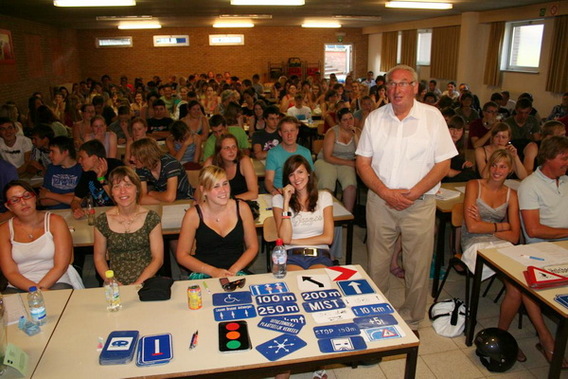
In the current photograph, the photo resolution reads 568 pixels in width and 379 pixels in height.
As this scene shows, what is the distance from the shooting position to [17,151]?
577cm

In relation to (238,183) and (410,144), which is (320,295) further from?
(238,183)

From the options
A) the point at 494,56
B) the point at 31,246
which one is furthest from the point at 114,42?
the point at 31,246

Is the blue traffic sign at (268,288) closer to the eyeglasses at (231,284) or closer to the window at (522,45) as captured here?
the eyeglasses at (231,284)

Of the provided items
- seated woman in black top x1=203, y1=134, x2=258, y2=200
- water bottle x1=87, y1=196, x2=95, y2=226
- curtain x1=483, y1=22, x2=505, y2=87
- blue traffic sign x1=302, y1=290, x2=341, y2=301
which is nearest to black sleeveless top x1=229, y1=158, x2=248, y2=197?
seated woman in black top x1=203, y1=134, x2=258, y2=200

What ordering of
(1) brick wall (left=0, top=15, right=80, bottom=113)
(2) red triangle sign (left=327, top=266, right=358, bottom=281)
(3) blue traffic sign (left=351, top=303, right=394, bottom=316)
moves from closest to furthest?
(3) blue traffic sign (left=351, top=303, right=394, bottom=316)
(2) red triangle sign (left=327, top=266, right=358, bottom=281)
(1) brick wall (left=0, top=15, right=80, bottom=113)

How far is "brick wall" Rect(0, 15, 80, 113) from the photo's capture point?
427 inches

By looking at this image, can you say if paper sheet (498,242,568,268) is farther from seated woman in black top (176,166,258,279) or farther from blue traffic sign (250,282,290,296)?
seated woman in black top (176,166,258,279)

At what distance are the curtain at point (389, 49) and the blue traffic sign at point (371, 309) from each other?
52.6 ft

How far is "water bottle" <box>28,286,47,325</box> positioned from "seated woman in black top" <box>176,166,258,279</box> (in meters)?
0.99

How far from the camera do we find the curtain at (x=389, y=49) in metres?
17.0

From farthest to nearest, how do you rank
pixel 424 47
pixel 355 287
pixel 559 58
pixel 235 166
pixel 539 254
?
pixel 424 47 < pixel 559 58 < pixel 235 166 < pixel 539 254 < pixel 355 287

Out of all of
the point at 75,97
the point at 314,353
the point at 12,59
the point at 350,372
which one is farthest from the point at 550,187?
the point at 12,59

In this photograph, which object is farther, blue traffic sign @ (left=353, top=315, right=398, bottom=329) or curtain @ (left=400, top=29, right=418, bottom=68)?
curtain @ (left=400, top=29, right=418, bottom=68)

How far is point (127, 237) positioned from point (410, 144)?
2131mm
